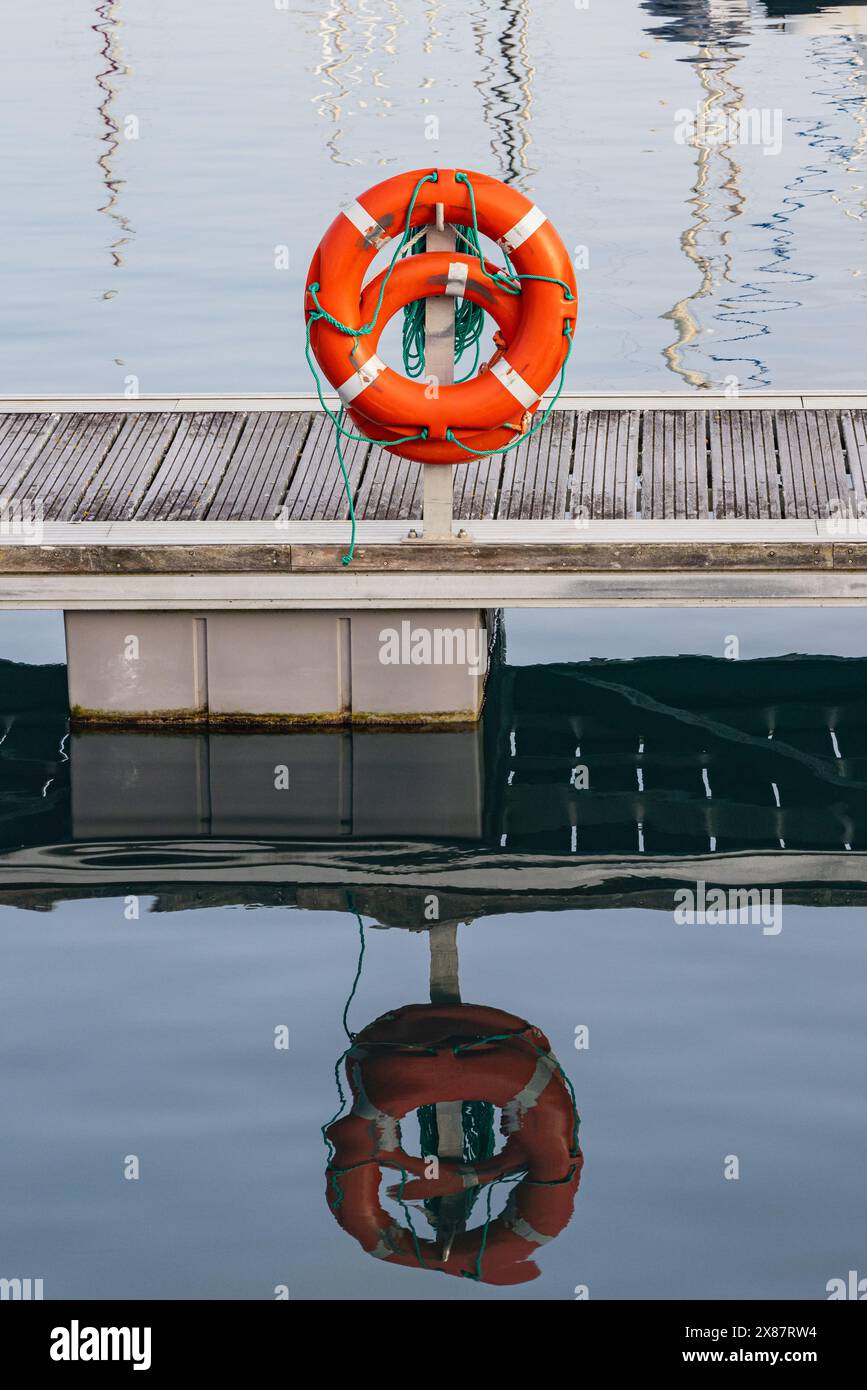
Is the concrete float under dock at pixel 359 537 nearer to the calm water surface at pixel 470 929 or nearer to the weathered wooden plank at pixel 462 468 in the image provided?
the weathered wooden plank at pixel 462 468

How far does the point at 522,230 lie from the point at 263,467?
4.68 feet

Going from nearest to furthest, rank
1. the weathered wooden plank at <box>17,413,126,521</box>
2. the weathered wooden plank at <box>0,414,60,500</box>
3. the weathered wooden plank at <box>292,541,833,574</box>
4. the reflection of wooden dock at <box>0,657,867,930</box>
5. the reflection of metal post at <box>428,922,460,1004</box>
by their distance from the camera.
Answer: the reflection of metal post at <box>428,922,460,1004</box> → the reflection of wooden dock at <box>0,657,867,930</box> → the weathered wooden plank at <box>292,541,833,574</box> → the weathered wooden plank at <box>17,413,126,521</box> → the weathered wooden plank at <box>0,414,60,500</box>

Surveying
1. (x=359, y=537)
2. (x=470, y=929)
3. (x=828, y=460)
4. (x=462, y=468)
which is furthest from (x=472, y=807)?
(x=828, y=460)

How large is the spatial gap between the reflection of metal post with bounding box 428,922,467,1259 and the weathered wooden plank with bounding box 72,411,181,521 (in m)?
1.90

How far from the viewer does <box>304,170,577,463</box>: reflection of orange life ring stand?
18.6 ft

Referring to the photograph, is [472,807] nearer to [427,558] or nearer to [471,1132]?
[427,558]

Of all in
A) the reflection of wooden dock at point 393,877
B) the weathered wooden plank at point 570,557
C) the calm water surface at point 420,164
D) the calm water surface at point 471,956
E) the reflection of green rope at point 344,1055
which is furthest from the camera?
the calm water surface at point 420,164

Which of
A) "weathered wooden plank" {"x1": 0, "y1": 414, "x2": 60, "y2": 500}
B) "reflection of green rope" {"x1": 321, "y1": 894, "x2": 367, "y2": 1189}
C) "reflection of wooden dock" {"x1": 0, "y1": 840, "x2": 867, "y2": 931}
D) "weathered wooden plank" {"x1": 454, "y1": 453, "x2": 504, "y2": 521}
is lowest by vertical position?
"reflection of green rope" {"x1": 321, "y1": 894, "x2": 367, "y2": 1189}

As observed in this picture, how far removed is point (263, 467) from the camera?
22.0ft

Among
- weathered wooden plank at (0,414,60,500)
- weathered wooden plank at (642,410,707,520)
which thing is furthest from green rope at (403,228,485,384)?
weathered wooden plank at (0,414,60,500)

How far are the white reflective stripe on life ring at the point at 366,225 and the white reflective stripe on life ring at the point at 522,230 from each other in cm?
36

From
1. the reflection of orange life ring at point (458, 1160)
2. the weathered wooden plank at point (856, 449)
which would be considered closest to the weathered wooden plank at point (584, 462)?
the weathered wooden plank at point (856, 449)

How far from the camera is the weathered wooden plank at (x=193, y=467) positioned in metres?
6.44

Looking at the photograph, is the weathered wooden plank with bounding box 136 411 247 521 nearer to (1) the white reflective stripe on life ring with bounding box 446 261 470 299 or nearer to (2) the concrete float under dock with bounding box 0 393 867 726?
(2) the concrete float under dock with bounding box 0 393 867 726
